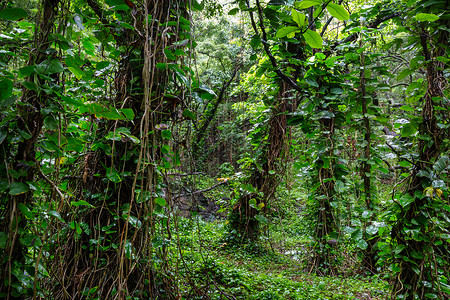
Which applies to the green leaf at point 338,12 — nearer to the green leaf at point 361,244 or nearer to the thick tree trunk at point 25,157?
the thick tree trunk at point 25,157

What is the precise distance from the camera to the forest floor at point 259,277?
1985 millimetres

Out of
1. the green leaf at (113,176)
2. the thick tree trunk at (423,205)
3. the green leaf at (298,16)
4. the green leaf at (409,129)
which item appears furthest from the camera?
the green leaf at (409,129)

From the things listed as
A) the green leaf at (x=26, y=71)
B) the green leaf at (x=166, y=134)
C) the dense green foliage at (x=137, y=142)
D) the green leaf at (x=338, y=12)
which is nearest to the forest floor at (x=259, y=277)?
the dense green foliage at (x=137, y=142)

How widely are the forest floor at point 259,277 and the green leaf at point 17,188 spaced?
0.62 m

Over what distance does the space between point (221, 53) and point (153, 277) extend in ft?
21.8

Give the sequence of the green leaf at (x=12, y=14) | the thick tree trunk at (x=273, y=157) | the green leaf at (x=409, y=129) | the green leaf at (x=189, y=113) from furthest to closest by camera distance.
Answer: the thick tree trunk at (x=273, y=157) → the green leaf at (x=409, y=129) → the green leaf at (x=189, y=113) → the green leaf at (x=12, y=14)

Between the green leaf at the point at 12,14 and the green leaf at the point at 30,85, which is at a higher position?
the green leaf at the point at 12,14

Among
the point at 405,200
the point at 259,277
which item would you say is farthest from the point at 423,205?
the point at 259,277

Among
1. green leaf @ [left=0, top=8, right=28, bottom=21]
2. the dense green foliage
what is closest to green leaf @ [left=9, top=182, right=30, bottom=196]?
the dense green foliage

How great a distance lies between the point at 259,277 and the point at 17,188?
7.30ft

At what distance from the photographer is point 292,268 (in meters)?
3.48

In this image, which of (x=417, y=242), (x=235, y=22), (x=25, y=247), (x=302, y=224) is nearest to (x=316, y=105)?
(x=417, y=242)

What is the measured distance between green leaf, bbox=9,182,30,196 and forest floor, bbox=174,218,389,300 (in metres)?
0.62

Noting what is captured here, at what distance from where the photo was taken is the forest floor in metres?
1.99
